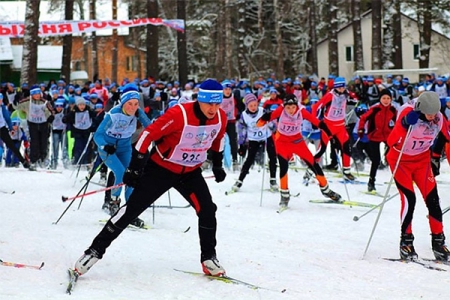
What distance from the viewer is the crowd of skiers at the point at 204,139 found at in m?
6.12

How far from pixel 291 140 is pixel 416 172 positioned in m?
3.38

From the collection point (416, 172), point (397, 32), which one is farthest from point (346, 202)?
point (397, 32)

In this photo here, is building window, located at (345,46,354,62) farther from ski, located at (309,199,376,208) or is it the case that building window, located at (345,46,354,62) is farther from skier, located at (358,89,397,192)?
ski, located at (309,199,376,208)

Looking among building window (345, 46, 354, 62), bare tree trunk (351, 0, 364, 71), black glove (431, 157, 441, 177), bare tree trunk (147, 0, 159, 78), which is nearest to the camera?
black glove (431, 157, 441, 177)

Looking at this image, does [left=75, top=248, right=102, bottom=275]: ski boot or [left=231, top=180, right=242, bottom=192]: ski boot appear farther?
[left=231, top=180, right=242, bottom=192]: ski boot

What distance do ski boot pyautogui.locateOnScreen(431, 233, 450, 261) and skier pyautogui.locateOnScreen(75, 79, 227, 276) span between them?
2.55m

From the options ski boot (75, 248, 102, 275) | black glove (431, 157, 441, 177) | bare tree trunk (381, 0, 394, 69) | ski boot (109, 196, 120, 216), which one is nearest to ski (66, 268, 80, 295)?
ski boot (75, 248, 102, 275)

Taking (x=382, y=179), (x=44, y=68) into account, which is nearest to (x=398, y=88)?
(x=382, y=179)

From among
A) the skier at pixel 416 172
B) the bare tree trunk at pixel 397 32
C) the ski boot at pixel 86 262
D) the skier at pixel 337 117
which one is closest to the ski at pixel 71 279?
the ski boot at pixel 86 262

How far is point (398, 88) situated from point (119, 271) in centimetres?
1436

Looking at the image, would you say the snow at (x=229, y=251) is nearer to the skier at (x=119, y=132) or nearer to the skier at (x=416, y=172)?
the skier at (x=416, y=172)

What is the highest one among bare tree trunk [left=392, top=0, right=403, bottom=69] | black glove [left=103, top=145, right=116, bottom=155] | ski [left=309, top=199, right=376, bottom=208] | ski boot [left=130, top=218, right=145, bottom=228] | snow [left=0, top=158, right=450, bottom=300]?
bare tree trunk [left=392, top=0, right=403, bottom=69]

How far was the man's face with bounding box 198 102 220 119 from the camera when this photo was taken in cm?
605

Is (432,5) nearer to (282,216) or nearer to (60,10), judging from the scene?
(60,10)
